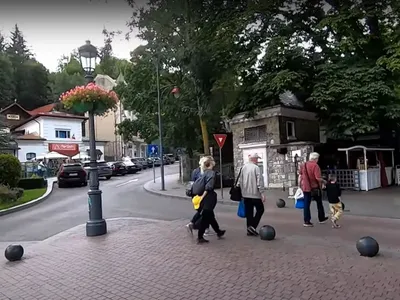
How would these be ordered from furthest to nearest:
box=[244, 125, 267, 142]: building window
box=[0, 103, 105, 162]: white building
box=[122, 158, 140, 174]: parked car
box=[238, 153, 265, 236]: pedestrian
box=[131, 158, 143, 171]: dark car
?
box=[131, 158, 143, 171]: dark car
box=[0, 103, 105, 162]: white building
box=[122, 158, 140, 174]: parked car
box=[244, 125, 267, 142]: building window
box=[238, 153, 265, 236]: pedestrian

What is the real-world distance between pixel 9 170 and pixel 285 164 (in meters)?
13.3

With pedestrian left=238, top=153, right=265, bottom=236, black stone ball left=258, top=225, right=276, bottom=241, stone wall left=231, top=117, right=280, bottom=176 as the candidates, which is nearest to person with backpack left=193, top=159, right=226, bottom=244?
pedestrian left=238, top=153, right=265, bottom=236

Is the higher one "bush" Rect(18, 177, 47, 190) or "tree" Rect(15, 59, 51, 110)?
"tree" Rect(15, 59, 51, 110)

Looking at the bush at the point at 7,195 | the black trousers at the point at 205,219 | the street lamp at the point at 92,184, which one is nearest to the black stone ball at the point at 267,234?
the black trousers at the point at 205,219

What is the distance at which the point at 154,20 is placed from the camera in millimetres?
24594

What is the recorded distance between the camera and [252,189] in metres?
8.07

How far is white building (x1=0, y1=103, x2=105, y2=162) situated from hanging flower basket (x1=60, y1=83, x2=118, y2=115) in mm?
35107

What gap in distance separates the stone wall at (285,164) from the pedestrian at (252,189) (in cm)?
1095

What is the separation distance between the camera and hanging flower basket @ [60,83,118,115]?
909 centimetres

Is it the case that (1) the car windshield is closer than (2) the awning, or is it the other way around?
(1) the car windshield

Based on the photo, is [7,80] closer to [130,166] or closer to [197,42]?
[130,166]

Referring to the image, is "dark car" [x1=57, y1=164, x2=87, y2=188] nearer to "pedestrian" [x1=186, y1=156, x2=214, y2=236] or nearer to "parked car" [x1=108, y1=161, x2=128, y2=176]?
"parked car" [x1=108, y1=161, x2=128, y2=176]

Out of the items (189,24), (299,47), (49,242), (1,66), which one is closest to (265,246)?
(49,242)

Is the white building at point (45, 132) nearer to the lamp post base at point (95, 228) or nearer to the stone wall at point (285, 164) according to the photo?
the stone wall at point (285, 164)
